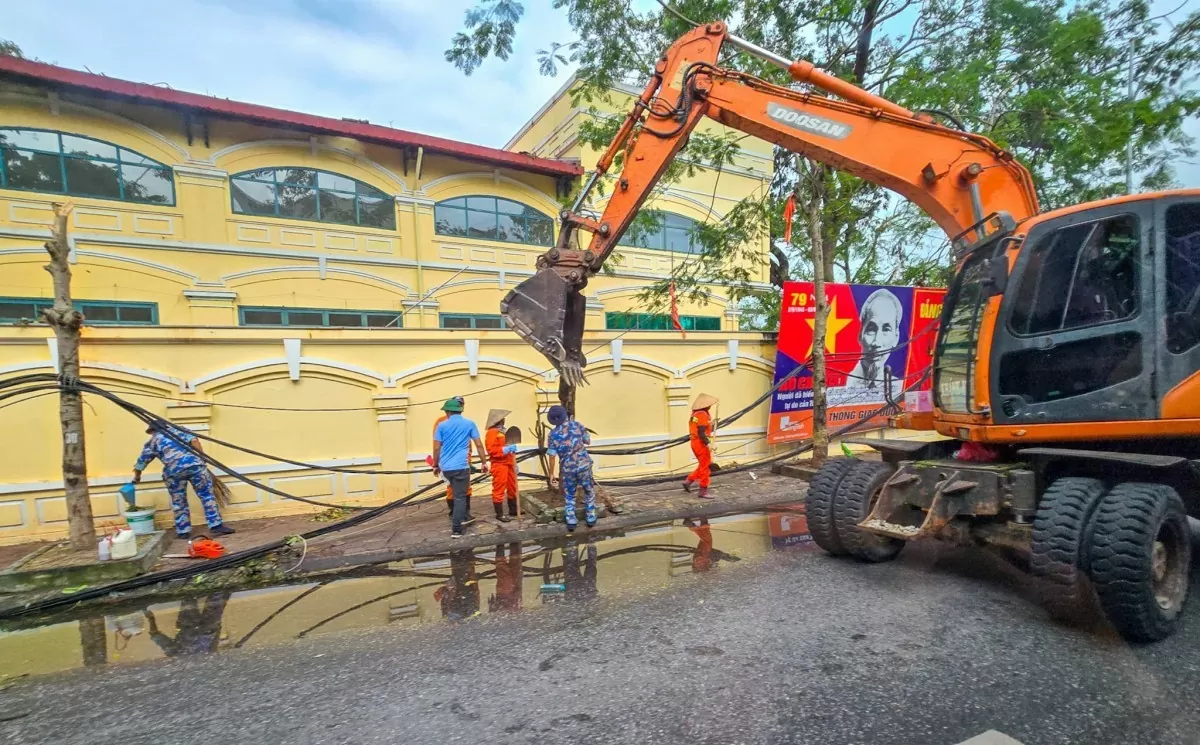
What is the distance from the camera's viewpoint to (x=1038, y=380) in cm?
422

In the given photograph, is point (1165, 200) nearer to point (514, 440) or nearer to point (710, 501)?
point (710, 501)

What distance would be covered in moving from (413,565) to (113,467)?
4.05 meters

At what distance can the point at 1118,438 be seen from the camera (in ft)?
13.3

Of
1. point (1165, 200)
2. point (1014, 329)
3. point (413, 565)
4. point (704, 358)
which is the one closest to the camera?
point (1165, 200)

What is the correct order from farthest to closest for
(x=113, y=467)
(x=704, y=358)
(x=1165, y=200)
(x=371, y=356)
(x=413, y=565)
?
(x=704, y=358), (x=371, y=356), (x=113, y=467), (x=413, y=565), (x=1165, y=200)

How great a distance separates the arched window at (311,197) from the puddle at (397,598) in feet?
29.5

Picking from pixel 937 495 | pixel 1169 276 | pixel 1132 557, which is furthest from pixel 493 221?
pixel 1132 557

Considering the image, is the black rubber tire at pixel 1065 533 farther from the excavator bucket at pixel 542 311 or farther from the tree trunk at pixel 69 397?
the tree trunk at pixel 69 397

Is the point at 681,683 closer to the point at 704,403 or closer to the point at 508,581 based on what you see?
the point at 508,581

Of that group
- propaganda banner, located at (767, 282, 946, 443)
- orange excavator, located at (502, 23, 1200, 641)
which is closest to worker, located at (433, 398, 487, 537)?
orange excavator, located at (502, 23, 1200, 641)

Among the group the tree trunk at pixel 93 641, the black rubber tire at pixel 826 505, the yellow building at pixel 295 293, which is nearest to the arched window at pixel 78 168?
the yellow building at pixel 295 293

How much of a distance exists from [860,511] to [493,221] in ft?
36.9

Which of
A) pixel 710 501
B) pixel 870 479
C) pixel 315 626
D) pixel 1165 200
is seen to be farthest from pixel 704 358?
pixel 315 626

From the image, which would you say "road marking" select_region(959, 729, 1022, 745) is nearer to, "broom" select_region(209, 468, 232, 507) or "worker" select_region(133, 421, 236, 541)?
"worker" select_region(133, 421, 236, 541)
